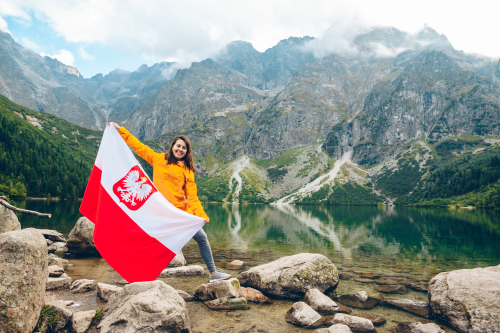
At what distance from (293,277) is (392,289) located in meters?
5.85

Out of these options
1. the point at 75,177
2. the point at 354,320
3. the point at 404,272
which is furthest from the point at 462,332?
the point at 75,177

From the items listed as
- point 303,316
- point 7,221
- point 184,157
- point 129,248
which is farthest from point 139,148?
point 303,316

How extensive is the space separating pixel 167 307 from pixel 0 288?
10.6 ft

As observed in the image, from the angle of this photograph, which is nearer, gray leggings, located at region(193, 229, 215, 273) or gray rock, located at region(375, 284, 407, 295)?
gray leggings, located at region(193, 229, 215, 273)

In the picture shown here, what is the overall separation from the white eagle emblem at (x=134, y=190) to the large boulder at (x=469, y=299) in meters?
11.1

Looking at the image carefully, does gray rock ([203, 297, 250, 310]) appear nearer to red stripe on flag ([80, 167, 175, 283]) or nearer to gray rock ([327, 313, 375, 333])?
Result: red stripe on flag ([80, 167, 175, 283])

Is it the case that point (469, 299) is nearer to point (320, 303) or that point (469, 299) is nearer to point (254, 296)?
point (320, 303)

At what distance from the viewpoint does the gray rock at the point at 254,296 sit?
10016mm

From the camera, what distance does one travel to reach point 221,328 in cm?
734

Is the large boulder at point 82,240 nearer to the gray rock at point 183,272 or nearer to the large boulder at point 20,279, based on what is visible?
the gray rock at point 183,272

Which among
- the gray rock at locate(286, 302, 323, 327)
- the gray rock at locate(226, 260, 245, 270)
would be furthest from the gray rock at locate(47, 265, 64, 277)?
the gray rock at locate(286, 302, 323, 327)

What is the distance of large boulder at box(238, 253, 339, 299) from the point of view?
10.9m

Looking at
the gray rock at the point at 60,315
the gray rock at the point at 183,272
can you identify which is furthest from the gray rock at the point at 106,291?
the gray rock at the point at 183,272

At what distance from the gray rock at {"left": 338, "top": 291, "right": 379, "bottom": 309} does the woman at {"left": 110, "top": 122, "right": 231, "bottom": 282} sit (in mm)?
6668
